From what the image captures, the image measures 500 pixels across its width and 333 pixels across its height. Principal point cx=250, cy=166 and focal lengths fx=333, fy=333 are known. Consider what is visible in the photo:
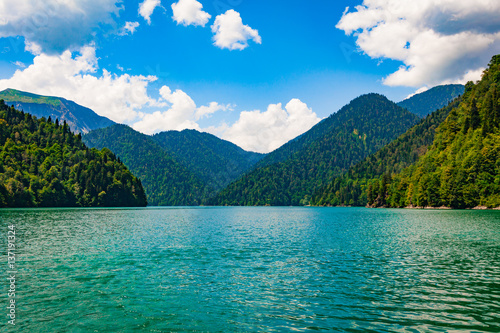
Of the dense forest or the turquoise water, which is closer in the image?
the turquoise water

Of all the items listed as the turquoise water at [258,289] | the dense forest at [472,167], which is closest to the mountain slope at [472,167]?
the dense forest at [472,167]

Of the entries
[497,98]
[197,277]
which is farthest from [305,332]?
[497,98]

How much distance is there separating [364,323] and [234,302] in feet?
28.9

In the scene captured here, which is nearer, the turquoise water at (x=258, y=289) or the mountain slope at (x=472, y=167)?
the turquoise water at (x=258, y=289)

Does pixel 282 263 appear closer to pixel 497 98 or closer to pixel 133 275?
pixel 133 275

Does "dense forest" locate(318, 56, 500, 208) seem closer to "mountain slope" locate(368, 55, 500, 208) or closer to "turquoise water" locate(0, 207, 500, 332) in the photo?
"mountain slope" locate(368, 55, 500, 208)

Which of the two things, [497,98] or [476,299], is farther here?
[497,98]

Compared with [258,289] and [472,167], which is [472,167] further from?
[258,289]

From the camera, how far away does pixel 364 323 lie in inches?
748

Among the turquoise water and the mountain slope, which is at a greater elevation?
the mountain slope

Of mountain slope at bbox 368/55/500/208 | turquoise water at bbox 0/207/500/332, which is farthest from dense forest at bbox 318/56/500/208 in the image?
turquoise water at bbox 0/207/500/332

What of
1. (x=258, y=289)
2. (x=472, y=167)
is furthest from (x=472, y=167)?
(x=258, y=289)

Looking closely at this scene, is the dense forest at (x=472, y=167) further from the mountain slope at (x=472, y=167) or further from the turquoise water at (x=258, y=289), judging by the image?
the turquoise water at (x=258, y=289)

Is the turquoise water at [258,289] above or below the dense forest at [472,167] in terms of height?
below
